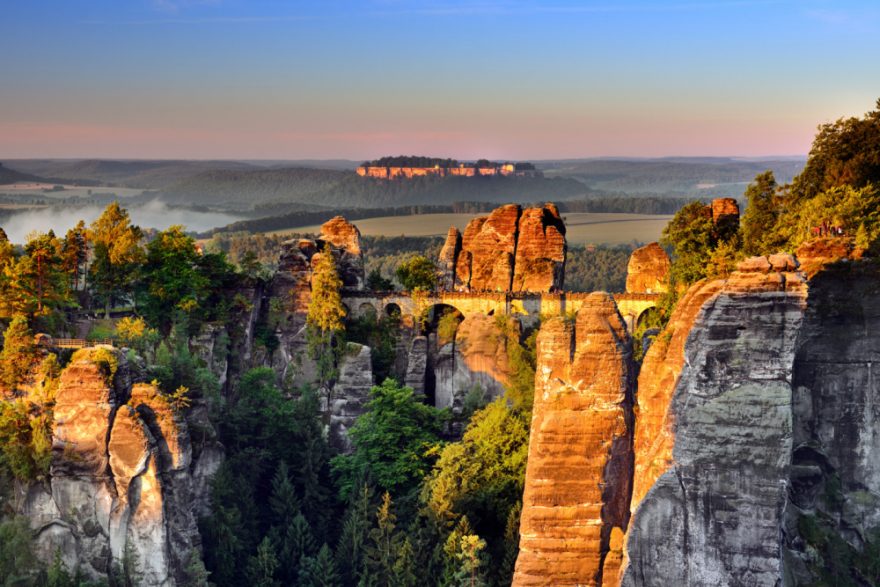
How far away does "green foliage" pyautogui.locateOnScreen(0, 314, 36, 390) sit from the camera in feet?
126

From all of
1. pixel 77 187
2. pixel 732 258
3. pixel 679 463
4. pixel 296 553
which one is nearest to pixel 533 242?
pixel 732 258

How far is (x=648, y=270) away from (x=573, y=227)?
97.4m

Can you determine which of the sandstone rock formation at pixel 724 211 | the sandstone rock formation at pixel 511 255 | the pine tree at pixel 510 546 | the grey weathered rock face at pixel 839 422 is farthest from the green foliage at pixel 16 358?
the sandstone rock formation at pixel 724 211

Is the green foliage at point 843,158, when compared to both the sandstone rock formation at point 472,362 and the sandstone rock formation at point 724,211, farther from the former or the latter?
the sandstone rock formation at point 472,362

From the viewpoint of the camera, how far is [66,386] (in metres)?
36.5

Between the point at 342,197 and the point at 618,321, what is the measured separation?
15183 centimetres

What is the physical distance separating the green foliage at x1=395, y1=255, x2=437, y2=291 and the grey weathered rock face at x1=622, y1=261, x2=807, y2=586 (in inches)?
1223

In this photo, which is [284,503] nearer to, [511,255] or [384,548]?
[384,548]

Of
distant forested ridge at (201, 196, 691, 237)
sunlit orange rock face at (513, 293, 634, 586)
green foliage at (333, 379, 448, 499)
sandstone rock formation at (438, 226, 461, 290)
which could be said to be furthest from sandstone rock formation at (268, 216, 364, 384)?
distant forested ridge at (201, 196, 691, 237)

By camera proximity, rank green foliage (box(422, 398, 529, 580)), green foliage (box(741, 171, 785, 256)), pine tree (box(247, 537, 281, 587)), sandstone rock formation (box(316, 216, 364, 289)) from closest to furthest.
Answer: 1. pine tree (box(247, 537, 281, 587))
2. green foliage (box(422, 398, 529, 580))
3. green foliage (box(741, 171, 785, 256))
4. sandstone rock formation (box(316, 216, 364, 289))

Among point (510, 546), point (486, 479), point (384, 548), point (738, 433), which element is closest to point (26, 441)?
point (384, 548)

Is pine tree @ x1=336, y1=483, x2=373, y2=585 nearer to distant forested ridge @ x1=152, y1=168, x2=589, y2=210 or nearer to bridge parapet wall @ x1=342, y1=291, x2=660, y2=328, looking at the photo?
bridge parapet wall @ x1=342, y1=291, x2=660, y2=328

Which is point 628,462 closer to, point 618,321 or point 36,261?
point 618,321

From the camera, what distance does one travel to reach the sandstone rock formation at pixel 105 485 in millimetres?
A: 36188
